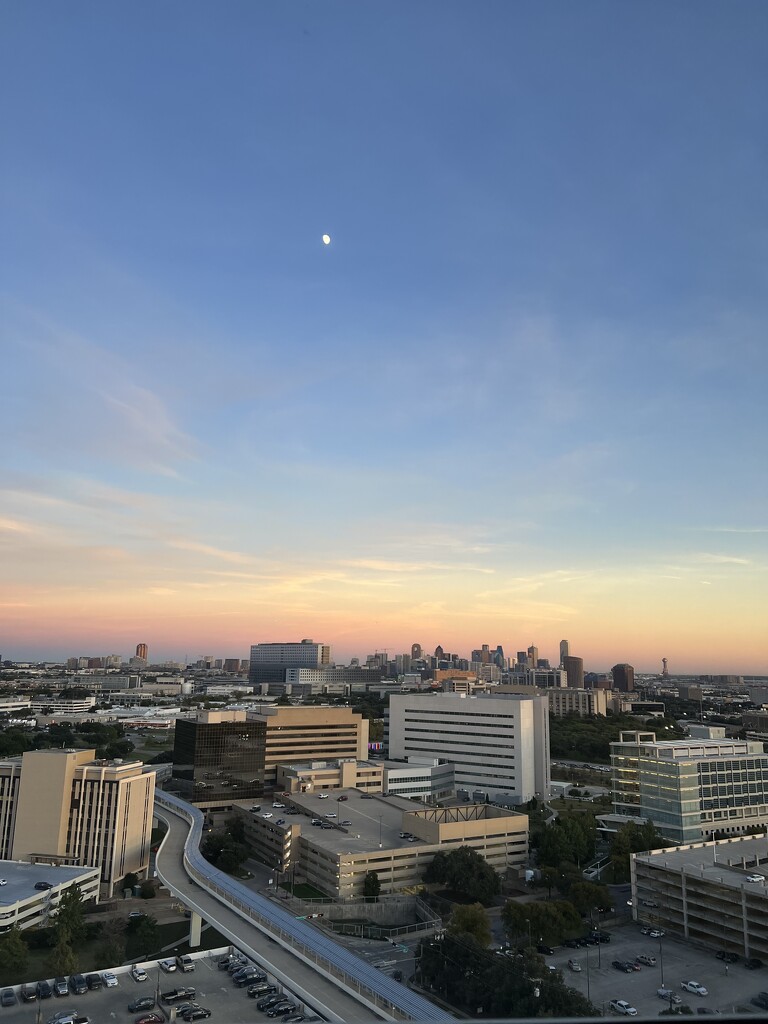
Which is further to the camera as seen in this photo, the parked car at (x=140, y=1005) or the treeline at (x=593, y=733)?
the treeline at (x=593, y=733)

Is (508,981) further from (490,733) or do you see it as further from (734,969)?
(490,733)

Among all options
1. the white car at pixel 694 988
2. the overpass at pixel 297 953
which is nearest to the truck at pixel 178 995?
the overpass at pixel 297 953

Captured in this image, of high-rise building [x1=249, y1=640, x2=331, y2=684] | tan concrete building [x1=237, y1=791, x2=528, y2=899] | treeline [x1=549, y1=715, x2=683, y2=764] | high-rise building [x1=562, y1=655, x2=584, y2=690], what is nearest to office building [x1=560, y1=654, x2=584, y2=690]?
high-rise building [x1=562, y1=655, x2=584, y2=690]

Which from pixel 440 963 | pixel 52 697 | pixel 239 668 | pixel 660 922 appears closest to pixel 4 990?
pixel 440 963

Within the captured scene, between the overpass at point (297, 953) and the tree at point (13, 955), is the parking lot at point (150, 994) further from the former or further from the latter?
the overpass at point (297, 953)

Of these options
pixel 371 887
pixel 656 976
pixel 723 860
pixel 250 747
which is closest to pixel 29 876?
pixel 371 887

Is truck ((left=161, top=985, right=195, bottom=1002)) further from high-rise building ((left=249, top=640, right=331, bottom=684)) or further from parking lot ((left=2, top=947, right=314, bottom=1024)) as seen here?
high-rise building ((left=249, top=640, right=331, bottom=684))
